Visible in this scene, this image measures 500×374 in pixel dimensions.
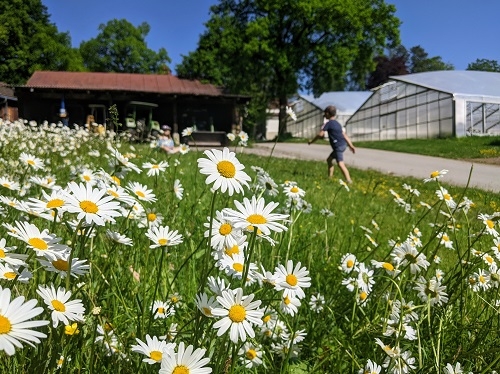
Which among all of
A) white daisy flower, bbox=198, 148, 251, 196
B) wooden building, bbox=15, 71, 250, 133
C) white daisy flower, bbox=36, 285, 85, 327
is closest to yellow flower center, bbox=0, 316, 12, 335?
white daisy flower, bbox=36, 285, 85, 327

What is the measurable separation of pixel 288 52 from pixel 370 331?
29.6 metres

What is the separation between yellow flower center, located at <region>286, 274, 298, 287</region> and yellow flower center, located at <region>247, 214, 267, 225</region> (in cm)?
19

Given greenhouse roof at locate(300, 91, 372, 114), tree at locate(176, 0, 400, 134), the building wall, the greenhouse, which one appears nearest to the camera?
the greenhouse

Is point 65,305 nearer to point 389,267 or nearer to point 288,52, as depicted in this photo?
point 389,267

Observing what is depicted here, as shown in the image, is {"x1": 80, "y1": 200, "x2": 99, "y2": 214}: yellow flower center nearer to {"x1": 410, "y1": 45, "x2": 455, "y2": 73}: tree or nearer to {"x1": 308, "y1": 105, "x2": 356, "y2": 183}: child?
{"x1": 308, "y1": 105, "x2": 356, "y2": 183}: child

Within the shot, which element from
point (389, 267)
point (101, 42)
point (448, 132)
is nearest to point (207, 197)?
point (389, 267)

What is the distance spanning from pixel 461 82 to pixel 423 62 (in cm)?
5393

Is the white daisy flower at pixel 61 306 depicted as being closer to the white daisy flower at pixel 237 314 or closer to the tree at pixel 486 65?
the white daisy flower at pixel 237 314

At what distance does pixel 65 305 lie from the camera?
71 cm

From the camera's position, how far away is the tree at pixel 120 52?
46.3 meters

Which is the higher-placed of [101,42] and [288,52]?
[101,42]

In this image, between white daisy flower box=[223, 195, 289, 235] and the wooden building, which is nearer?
white daisy flower box=[223, 195, 289, 235]

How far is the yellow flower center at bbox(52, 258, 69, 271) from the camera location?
793 mm

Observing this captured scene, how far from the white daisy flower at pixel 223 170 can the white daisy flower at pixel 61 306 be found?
0.91 ft
